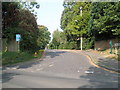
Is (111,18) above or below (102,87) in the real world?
above

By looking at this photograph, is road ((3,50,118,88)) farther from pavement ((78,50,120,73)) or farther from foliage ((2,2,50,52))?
foliage ((2,2,50,52))

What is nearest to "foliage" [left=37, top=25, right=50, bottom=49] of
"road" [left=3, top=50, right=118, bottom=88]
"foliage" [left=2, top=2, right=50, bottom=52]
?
"foliage" [left=2, top=2, right=50, bottom=52]

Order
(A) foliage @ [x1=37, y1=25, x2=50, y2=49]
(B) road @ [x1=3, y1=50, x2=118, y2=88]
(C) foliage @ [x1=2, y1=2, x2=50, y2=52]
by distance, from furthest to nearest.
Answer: (A) foliage @ [x1=37, y1=25, x2=50, y2=49]
(C) foliage @ [x1=2, y1=2, x2=50, y2=52]
(B) road @ [x1=3, y1=50, x2=118, y2=88]

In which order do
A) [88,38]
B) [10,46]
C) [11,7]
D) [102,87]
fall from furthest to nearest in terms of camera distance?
[88,38] → [10,46] → [11,7] → [102,87]

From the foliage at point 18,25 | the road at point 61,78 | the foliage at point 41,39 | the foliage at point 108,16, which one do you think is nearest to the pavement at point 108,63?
the road at point 61,78

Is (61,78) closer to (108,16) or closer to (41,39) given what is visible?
(108,16)

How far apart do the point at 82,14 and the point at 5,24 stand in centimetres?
1716

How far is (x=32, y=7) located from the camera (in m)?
24.8

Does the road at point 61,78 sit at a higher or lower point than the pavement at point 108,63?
lower

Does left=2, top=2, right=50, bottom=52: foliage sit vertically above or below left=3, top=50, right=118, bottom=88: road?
above

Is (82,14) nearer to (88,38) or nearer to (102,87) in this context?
(88,38)

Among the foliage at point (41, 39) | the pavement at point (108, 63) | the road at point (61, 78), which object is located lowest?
the road at point (61, 78)

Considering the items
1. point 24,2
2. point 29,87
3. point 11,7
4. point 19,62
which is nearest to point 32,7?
point 24,2

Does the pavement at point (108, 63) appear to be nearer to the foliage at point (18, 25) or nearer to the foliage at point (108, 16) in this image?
the foliage at point (108, 16)
